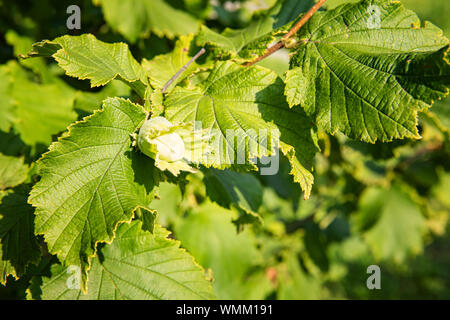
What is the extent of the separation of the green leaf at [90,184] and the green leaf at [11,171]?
0.54 m

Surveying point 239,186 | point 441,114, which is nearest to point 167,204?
point 239,186

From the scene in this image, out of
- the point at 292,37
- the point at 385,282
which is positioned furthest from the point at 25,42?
the point at 385,282

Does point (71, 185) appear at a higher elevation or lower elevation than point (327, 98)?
lower

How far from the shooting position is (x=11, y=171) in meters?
1.37

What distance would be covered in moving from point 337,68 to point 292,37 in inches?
8.4

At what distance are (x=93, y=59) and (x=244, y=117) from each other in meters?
0.47

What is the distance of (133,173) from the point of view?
3.02ft

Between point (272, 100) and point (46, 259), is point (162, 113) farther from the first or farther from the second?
point (46, 259)

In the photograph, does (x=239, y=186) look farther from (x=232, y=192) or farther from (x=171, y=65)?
(x=171, y=65)

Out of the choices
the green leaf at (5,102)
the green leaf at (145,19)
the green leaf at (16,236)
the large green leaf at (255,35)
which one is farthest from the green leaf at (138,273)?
the green leaf at (145,19)

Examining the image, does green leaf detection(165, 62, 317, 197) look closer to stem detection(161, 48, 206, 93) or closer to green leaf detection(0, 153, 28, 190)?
stem detection(161, 48, 206, 93)

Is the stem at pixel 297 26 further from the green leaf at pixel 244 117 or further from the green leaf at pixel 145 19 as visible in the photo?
the green leaf at pixel 145 19

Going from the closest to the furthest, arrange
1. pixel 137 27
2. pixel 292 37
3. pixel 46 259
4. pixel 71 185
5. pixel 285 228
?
pixel 71 185, pixel 292 37, pixel 46 259, pixel 137 27, pixel 285 228

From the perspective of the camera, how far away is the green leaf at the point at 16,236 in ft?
3.39
